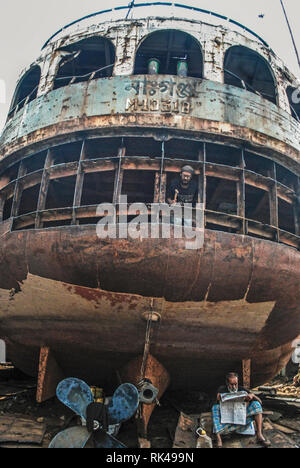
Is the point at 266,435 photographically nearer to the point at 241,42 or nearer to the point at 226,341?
the point at 226,341

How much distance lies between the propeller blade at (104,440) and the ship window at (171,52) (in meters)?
7.29

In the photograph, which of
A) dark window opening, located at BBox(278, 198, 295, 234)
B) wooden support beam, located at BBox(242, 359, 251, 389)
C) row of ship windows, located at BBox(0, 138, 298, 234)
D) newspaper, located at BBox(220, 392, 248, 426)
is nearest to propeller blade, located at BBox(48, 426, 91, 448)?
newspaper, located at BBox(220, 392, 248, 426)

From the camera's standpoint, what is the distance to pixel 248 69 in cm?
917

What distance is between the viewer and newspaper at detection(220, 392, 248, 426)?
5.06 m

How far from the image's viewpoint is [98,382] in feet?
23.4

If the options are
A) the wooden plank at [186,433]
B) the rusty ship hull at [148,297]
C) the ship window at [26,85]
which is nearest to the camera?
the wooden plank at [186,433]

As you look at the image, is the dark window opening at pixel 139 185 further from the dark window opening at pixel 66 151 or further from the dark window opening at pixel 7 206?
the dark window opening at pixel 7 206

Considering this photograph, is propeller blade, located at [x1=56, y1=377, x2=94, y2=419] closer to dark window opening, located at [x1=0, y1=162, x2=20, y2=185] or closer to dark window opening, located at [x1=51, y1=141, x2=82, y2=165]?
dark window opening, located at [x1=51, y1=141, x2=82, y2=165]

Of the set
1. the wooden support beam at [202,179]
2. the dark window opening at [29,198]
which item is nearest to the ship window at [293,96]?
the wooden support beam at [202,179]

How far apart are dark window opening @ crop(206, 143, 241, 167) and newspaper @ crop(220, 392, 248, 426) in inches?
169

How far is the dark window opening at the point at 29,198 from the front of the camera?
26.6 ft

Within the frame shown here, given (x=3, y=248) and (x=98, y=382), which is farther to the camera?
(x=98, y=382)
